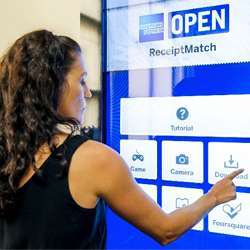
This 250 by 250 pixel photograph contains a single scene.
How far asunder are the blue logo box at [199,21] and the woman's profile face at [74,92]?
1.59 ft

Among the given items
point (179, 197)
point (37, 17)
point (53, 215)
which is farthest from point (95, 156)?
point (37, 17)

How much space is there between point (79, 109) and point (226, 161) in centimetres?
54

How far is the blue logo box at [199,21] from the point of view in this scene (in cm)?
141

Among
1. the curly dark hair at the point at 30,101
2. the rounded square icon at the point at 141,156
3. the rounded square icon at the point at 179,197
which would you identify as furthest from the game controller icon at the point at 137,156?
the curly dark hair at the point at 30,101

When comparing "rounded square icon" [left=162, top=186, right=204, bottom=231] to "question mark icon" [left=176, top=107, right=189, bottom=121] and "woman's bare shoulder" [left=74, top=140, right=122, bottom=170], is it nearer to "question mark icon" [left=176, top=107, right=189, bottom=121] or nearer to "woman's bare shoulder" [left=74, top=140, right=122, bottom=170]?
"question mark icon" [left=176, top=107, right=189, bottom=121]

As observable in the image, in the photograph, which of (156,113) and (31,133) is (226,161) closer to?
(156,113)

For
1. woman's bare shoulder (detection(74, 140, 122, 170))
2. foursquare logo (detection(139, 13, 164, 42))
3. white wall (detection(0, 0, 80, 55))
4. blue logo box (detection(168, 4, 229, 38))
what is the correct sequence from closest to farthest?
woman's bare shoulder (detection(74, 140, 122, 170)), blue logo box (detection(168, 4, 229, 38)), foursquare logo (detection(139, 13, 164, 42)), white wall (detection(0, 0, 80, 55))

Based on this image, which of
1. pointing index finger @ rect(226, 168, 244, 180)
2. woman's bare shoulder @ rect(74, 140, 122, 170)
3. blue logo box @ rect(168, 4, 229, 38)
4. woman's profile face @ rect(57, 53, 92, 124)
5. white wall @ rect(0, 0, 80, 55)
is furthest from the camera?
white wall @ rect(0, 0, 80, 55)

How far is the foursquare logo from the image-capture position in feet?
5.12

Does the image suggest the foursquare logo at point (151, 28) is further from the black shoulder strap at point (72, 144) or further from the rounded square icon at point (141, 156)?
the black shoulder strap at point (72, 144)

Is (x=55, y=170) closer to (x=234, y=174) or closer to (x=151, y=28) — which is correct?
(x=234, y=174)

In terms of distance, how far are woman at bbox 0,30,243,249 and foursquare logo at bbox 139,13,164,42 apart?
0.49 meters

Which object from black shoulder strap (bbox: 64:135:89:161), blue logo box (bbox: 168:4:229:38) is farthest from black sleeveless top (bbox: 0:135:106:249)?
blue logo box (bbox: 168:4:229:38)

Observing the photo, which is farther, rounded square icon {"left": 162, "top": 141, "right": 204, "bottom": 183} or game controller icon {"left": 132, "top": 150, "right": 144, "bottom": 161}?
game controller icon {"left": 132, "top": 150, "right": 144, "bottom": 161}
